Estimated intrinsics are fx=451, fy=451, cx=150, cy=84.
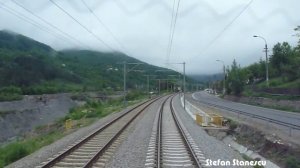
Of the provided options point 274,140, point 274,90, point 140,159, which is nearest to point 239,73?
point 274,90

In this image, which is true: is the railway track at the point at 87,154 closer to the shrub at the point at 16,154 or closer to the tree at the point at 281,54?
the shrub at the point at 16,154

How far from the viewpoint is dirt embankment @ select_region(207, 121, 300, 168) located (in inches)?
684

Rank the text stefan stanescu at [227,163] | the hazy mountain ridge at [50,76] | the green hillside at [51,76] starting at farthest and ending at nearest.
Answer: the hazy mountain ridge at [50,76]
the green hillside at [51,76]
the text stefan stanescu at [227,163]

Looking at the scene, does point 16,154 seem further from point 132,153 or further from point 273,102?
point 273,102

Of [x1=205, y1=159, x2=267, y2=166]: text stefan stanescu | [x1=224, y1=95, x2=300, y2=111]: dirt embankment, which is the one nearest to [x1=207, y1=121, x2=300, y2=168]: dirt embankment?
[x1=205, y1=159, x2=267, y2=166]: text stefan stanescu

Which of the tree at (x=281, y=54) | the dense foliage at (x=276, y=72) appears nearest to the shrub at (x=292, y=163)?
the dense foliage at (x=276, y=72)

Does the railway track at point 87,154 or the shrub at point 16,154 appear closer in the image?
the railway track at point 87,154

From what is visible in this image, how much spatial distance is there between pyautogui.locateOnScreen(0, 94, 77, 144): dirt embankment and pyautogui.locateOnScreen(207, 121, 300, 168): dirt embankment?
40.2 m

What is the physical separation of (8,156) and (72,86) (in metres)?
162

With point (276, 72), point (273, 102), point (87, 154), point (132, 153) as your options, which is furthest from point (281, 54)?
point (87, 154)

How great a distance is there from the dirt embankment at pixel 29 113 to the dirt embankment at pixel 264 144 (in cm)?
4023

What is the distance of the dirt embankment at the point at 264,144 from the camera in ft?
57.0

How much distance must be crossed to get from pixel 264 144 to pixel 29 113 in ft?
275

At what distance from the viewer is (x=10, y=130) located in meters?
78.1
